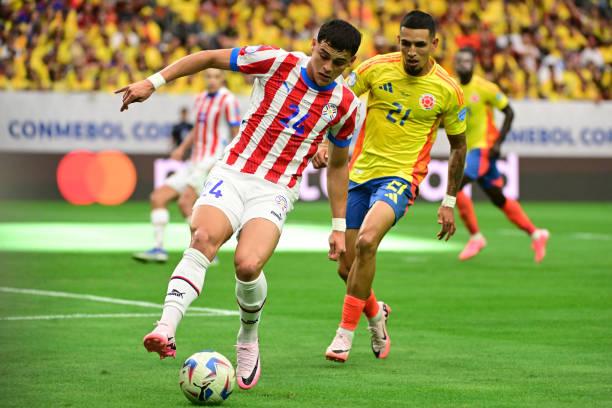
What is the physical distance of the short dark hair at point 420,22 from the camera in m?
8.32

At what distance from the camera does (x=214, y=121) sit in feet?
48.7

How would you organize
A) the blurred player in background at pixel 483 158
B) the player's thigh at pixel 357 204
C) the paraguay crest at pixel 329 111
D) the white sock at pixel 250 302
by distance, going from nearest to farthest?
1. the white sock at pixel 250 302
2. the paraguay crest at pixel 329 111
3. the player's thigh at pixel 357 204
4. the blurred player in background at pixel 483 158

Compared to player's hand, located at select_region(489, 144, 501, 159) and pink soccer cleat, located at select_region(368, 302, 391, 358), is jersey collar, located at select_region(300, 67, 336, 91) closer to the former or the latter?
pink soccer cleat, located at select_region(368, 302, 391, 358)

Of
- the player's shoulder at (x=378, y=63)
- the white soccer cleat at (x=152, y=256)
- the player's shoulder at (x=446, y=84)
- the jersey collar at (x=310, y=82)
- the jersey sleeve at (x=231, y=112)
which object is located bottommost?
the white soccer cleat at (x=152, y=256)

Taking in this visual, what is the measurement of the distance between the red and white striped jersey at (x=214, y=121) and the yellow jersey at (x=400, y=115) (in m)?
6.01

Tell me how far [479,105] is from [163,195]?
3970 millimetres

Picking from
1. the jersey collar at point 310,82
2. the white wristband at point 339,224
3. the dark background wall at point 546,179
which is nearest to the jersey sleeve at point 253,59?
the jersey collar at point 310,82

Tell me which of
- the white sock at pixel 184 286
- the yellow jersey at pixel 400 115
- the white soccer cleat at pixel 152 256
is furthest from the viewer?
the white soccer cleat at pixel 152 256

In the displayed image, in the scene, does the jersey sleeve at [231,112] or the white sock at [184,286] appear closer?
the white sock at [184,286]

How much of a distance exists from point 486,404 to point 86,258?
929 cm

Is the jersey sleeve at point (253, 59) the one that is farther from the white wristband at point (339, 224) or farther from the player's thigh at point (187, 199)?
the player's thigh at point (187, 199)

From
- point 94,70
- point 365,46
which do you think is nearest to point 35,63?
point 94,70

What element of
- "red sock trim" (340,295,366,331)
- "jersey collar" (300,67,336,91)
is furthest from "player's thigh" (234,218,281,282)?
"red sock trim" (340,295,366,331)

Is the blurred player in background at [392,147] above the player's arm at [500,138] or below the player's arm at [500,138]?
above
